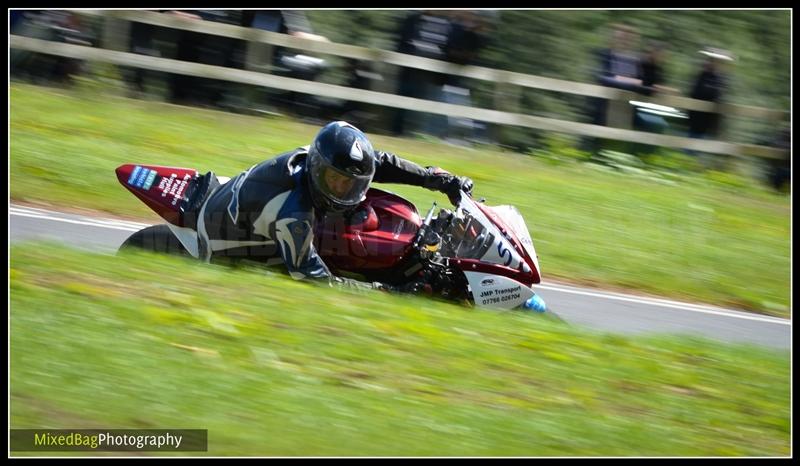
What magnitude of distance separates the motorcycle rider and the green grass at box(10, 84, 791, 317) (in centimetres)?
275

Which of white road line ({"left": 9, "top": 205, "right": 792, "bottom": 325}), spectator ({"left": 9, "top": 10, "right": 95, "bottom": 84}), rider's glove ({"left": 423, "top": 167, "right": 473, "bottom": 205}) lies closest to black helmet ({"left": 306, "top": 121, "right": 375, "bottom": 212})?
rider's glove ({"left": 423, "top": 167, "right": 473, "bottom": 205})

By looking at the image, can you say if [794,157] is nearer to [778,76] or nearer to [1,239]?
[778,76]

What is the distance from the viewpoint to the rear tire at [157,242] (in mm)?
6727

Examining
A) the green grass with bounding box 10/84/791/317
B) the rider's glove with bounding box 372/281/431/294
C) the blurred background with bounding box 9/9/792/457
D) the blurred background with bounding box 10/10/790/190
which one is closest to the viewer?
the blurred background with bounding box 9/9/792/457

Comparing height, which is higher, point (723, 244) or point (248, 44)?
point (248, 44)

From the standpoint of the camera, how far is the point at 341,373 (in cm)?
512

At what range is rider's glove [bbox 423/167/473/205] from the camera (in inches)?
260

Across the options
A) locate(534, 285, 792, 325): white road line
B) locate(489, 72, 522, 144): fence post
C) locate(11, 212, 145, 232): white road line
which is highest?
locate(489, 72, 522, 144): fence post

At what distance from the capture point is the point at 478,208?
6516mm

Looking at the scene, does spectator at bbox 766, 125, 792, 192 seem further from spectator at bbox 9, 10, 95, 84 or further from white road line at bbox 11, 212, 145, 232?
spectator at bbox 9, 10, 95, 84

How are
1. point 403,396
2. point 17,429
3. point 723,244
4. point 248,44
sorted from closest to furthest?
point 17,429 < point 403,396 < point 723,244 < point 248,44

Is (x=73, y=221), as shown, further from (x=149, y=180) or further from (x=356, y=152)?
(x=356, y=152)

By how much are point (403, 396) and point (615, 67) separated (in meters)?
7.59

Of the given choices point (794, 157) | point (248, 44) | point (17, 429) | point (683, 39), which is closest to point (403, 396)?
point (17, 429)
